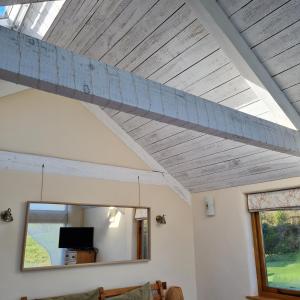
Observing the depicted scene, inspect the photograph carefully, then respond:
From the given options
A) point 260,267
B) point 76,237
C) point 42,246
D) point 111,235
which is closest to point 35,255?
point 42,246

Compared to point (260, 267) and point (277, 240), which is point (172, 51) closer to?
point (277, 240)

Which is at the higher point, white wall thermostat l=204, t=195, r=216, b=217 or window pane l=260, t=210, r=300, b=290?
white wall thermostat l=204, t=195, r=216, b=217

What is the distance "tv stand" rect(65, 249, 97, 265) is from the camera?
9.05 feet

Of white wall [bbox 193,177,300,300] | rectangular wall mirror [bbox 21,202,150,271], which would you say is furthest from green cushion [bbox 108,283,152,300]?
white wall [bbox 193,177,300,300]

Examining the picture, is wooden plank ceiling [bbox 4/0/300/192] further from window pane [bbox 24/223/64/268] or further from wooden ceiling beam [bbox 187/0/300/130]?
window pane [bbox 24/223/64/268]

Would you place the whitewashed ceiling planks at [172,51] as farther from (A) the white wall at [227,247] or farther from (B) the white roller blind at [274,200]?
(A) the white wall at [227,247]

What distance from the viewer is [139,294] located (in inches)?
115

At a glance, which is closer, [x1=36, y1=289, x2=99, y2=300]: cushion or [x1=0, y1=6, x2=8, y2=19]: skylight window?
[x1=0, y1=6, x2=8, y2=19]: skylight window

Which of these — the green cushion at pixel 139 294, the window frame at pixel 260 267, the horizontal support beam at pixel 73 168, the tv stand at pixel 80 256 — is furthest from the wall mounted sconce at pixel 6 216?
the window frame at pixel 260 267

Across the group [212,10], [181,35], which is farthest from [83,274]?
[212,10]

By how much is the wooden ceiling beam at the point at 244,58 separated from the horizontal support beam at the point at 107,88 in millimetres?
296

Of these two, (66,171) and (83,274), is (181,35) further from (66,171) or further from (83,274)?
(83,274)

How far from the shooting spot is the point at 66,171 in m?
2.93

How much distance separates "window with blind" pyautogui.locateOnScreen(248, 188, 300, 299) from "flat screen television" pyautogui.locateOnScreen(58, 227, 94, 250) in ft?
5.45
